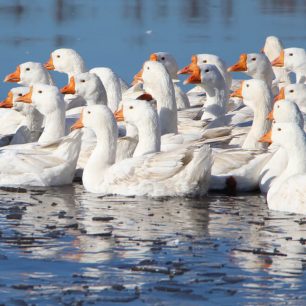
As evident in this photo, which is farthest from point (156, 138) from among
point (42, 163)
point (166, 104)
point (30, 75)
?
point (30, 75)

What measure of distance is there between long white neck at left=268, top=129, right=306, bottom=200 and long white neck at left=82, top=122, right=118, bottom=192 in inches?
84.5

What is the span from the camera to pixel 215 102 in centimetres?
1806

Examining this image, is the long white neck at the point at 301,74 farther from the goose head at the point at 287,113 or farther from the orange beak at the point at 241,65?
the goose head at the point at 287,113

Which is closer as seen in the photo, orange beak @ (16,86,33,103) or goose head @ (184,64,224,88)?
orange beak @ (16,86,33,103)

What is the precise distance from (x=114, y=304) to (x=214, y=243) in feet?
6.99

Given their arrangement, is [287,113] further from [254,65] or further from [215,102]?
[254,65]

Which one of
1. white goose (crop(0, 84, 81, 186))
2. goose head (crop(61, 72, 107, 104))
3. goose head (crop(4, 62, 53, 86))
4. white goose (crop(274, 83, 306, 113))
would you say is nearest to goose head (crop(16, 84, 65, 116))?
white goose (crop(0, 84, 81, 186))

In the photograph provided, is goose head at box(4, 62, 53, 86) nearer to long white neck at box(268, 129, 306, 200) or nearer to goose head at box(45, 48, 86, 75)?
goose head at box(45, 48, 86, 75)

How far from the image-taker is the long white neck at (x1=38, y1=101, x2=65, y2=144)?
15.9 meters

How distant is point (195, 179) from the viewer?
13.8 metres

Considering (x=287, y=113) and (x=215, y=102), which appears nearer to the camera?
(x=287, y=113)

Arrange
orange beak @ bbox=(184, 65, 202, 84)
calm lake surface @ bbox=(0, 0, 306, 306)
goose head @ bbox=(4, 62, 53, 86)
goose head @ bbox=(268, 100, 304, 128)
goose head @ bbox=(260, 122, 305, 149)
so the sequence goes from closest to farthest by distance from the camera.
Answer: calm lake surface @ bbox=(0, 0, 306, 306), goose head @ bbox=(260, 122, 305, 149), goose head @ bbox=(268, 100, 304, 128), orange beak @ bbox=(184, 65, 202, 84), goose head @ bbox=(4, 62, 53, 86)

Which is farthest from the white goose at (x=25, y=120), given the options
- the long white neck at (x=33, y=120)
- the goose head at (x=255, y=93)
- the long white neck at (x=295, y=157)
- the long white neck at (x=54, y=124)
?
the long white neck at (x=295, y=157)

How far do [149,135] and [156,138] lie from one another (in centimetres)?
9
